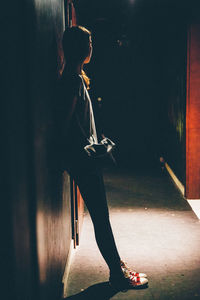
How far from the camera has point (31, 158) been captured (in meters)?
1.95

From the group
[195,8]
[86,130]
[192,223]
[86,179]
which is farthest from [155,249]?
[195,8]

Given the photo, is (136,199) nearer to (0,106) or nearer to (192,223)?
(192,223)

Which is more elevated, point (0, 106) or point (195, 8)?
point (195, 8)

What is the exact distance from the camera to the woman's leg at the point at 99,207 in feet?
10.0

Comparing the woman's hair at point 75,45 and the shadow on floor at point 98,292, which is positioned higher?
the woman's hair at point 75,45

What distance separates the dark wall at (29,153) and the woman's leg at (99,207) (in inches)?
12.7

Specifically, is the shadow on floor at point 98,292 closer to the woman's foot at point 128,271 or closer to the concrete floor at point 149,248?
the concrete floor at point 149,248

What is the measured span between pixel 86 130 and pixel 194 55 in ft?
11.7

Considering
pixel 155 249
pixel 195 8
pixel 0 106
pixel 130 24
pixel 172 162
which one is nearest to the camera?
pixel 0 106

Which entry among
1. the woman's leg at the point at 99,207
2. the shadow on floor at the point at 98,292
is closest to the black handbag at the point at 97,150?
the woman's leg at the point at 99,207

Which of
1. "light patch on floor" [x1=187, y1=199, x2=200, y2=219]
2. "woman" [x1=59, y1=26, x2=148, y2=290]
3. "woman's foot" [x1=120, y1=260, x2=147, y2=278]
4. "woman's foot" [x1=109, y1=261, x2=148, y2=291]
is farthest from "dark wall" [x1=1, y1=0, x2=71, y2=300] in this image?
"light patch on floor" [x1=187, y1=199, x2=200, y2=219]

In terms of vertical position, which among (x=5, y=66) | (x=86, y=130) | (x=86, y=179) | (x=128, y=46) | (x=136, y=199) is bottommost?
(x=136, y=199)

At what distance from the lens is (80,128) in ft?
9.67

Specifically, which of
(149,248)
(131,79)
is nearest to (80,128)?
(149,248)
